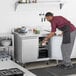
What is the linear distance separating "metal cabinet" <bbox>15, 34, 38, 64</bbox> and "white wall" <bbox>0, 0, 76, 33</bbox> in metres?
0.46

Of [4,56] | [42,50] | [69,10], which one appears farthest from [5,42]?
[69,10]

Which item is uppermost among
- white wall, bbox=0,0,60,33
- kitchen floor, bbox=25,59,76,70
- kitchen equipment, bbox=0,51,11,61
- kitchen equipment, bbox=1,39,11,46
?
white wall, bbox=0,0,60,33

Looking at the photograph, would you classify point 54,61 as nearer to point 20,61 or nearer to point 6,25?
point 20,61

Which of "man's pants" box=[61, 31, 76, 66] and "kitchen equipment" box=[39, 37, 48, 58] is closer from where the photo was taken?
"man's pants" box=[61, 31, 76, 66]

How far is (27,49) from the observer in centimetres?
550

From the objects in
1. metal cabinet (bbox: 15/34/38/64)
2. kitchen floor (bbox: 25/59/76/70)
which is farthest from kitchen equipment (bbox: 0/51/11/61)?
kitchen floor (bbox: 25/59/76/70)

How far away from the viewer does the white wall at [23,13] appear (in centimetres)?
576

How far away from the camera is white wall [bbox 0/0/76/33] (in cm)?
576

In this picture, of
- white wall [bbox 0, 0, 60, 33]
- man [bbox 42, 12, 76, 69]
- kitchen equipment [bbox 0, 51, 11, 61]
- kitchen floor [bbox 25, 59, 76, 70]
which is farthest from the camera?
white wall [bbox 0, 0, 60, 33]

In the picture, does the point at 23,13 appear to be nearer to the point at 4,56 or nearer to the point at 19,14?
the point at 19,14

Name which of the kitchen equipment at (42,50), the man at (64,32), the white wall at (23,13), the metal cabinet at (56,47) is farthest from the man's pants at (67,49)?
the white wall at (23,13)

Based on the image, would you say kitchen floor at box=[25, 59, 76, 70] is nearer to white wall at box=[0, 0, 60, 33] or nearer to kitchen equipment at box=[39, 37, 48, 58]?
kitchen equipment at box=[39, 37, 48, 58]

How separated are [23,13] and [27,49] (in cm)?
92

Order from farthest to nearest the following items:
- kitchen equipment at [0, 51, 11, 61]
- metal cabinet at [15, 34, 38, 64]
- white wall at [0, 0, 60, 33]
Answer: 1. white wall at [0, 0, 60, 33]
2. metal cabinet at [15, 34, 38, 64]
3. kitchen equipment at [0, 51, 11, 61]
